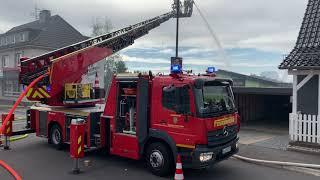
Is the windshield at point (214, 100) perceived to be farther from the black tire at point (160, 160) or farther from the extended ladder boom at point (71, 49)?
the extended ladder boom at point (71, 49)

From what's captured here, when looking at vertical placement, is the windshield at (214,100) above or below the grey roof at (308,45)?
below

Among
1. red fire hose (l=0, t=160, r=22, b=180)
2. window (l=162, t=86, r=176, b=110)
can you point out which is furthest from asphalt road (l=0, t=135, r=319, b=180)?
window (l=162, t=86, r=176, b=110)

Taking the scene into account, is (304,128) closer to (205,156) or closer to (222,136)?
(222,136)

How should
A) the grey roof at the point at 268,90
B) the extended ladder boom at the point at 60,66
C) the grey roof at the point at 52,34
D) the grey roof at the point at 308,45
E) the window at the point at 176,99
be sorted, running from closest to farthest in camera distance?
the window at the point at 176,99 → the extended ladder boom at the point at 60,66 → the grey roof at the point at 308,45 → the grey roof at the point at 268,90 → the grey roof at the point at 52,34

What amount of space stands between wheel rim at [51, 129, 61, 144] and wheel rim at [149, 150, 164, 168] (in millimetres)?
4436

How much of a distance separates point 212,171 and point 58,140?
5598mm

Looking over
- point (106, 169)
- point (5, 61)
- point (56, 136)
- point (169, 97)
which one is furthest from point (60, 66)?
point (5, 61)

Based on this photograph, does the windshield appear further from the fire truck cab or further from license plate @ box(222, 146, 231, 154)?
license plate @ box(222, 146, 231, 154)

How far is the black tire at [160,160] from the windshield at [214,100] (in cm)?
140

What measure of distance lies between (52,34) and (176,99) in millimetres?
41165

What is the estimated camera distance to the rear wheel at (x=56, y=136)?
490 inches

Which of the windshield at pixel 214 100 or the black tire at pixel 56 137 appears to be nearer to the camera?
the windshield at pixel 214 100

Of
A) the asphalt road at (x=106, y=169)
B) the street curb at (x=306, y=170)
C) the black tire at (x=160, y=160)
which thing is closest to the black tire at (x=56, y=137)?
the asphalt road at (x=106, y=169)

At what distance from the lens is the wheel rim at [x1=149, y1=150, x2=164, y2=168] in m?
9.19
